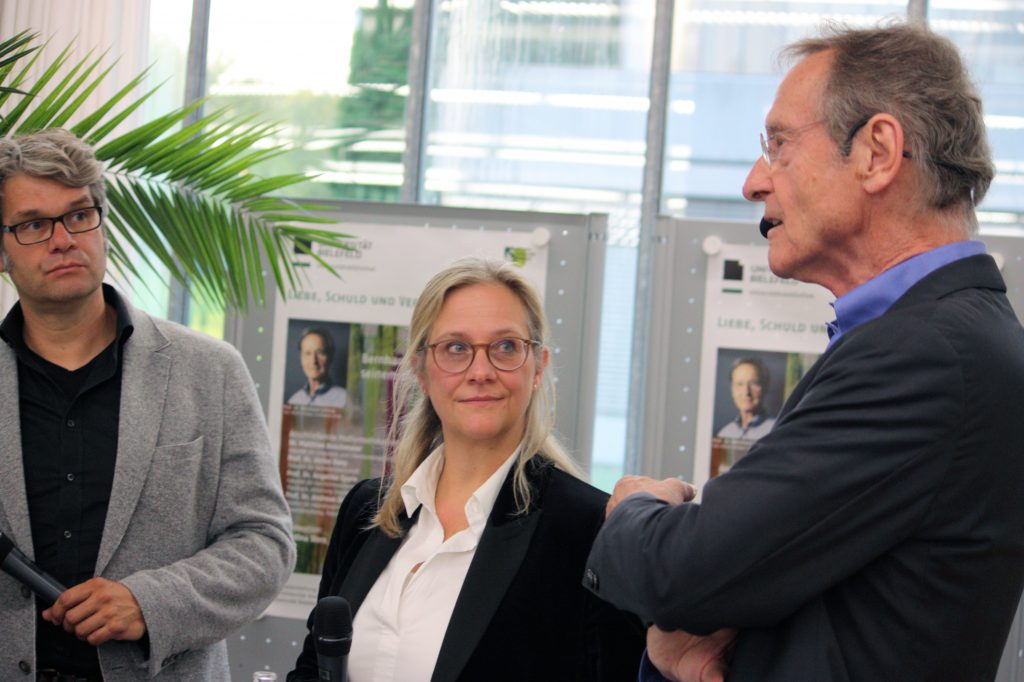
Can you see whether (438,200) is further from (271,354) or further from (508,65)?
(271,354)

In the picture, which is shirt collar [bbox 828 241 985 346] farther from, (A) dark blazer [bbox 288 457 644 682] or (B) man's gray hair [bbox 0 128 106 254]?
(B) man's gray hair [bbox 0 128 106 254]

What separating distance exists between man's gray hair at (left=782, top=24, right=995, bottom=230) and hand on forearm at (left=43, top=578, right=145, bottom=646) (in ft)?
5.57

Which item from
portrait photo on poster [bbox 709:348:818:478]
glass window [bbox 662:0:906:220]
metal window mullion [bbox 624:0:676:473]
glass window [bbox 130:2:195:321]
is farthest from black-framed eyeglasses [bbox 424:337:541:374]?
glass window [bbox 130:2:195:321]

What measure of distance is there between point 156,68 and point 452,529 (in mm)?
4987

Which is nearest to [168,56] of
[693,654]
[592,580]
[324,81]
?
[324,81]

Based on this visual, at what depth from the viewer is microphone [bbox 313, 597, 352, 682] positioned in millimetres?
1749

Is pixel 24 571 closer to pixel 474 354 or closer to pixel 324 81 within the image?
pixel 474 354

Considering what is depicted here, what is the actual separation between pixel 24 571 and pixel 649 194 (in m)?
4.53

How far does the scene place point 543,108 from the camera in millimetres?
6375

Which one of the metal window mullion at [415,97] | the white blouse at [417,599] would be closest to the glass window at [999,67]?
the metal window mullion at [415,97]

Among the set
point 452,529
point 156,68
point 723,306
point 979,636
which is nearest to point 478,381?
point 452,529

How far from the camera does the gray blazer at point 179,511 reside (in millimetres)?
2373

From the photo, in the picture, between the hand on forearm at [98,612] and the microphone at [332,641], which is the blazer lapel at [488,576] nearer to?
the microphone at [332,641]

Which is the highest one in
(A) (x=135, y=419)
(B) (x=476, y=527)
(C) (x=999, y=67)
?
(C) (x=999, y=67)
